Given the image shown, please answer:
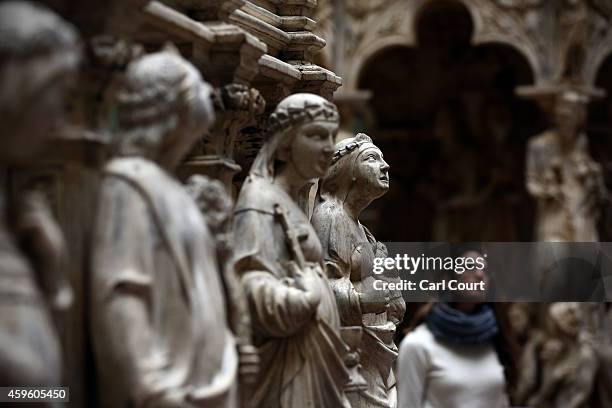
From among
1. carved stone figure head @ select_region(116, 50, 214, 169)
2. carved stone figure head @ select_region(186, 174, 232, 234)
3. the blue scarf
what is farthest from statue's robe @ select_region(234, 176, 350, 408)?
the blue scarf

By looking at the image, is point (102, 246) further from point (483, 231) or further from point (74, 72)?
point (483, 231)

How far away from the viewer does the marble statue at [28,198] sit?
4.71 metres

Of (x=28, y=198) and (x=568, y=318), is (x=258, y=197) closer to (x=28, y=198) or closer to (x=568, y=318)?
(x=28, y=198)

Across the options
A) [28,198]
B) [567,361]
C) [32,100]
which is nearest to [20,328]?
[28,198]

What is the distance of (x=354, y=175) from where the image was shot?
8.34 metres

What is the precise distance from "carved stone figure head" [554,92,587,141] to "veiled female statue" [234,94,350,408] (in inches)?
391

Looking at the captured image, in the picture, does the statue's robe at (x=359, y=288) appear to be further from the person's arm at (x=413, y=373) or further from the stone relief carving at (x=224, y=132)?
the stone relief carving at (x=224, y=132)

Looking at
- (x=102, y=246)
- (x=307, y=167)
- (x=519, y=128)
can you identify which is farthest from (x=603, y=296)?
(x=519, y=128)

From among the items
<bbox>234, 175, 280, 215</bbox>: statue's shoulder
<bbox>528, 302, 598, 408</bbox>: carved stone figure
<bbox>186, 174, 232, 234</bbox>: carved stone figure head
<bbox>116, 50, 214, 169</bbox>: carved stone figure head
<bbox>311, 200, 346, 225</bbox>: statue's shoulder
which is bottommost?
<bbox>528, 302, 598, 408</bbox>: carved stone figure

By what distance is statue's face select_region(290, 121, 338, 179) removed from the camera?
271 inches

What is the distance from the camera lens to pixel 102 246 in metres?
5.33

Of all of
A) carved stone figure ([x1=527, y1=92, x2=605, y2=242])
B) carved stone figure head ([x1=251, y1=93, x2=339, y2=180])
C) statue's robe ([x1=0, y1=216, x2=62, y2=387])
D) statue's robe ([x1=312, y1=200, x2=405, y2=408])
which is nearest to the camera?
statue's robe ([x1=0, y1=216, x2=62, y2=387])

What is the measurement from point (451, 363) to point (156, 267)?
150 inches

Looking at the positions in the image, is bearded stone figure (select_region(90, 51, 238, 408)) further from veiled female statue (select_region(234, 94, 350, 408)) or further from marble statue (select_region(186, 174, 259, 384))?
veiled female statue (select_region(234, 94, 350, 408))
